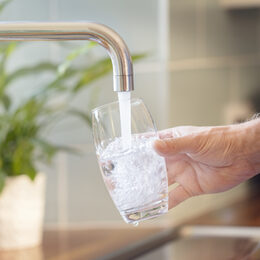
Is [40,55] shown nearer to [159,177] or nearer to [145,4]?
[145,4]

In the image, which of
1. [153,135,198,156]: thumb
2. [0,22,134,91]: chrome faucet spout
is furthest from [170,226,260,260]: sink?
[0,22,134,91]: chrome faucet spout

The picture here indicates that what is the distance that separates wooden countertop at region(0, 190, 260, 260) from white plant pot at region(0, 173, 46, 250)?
33 mm

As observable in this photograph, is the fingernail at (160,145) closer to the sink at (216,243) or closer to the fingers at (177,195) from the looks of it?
the fingers at (177,195)

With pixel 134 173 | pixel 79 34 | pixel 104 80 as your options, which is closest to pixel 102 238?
pixel 104 80

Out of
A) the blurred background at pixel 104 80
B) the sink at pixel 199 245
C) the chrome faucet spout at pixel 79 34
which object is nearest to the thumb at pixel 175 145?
the chrome faucet spout at pixel 79 34

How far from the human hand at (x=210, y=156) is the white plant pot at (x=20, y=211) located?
642 mm

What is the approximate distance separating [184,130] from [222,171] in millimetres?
93

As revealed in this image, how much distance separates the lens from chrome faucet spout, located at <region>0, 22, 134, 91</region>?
0.83 m

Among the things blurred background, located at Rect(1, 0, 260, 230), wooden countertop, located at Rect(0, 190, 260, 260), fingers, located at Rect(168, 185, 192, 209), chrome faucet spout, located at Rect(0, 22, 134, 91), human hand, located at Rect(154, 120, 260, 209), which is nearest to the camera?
chrome faucet spout, located at Rect(0, 22, 134, 91)

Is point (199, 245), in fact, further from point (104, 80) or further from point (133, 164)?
point (133, 164)

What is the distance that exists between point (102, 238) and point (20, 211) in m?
0.27

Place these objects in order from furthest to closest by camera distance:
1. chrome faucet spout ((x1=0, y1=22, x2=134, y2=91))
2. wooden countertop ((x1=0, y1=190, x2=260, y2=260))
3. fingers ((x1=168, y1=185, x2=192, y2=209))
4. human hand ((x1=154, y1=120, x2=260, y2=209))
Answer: wooden countertop ((x1=0, y1=190, x2=260, y2=260)), fingers ((x1=168, y1=185, x2=192, y2=209)), human hand ((x1=154, y1=120, x2=260, y2=209)), chrome faucet spout ((x1=0, y1=22, x2=134, y2=91))

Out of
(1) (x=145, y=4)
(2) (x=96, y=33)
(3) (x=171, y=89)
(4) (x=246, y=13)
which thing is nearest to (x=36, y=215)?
(3) (x=171, y=89)

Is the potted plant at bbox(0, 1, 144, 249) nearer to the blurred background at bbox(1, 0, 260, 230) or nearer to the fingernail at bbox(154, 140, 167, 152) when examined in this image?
the blurred background at bbox(1, 0, 260, 230)
